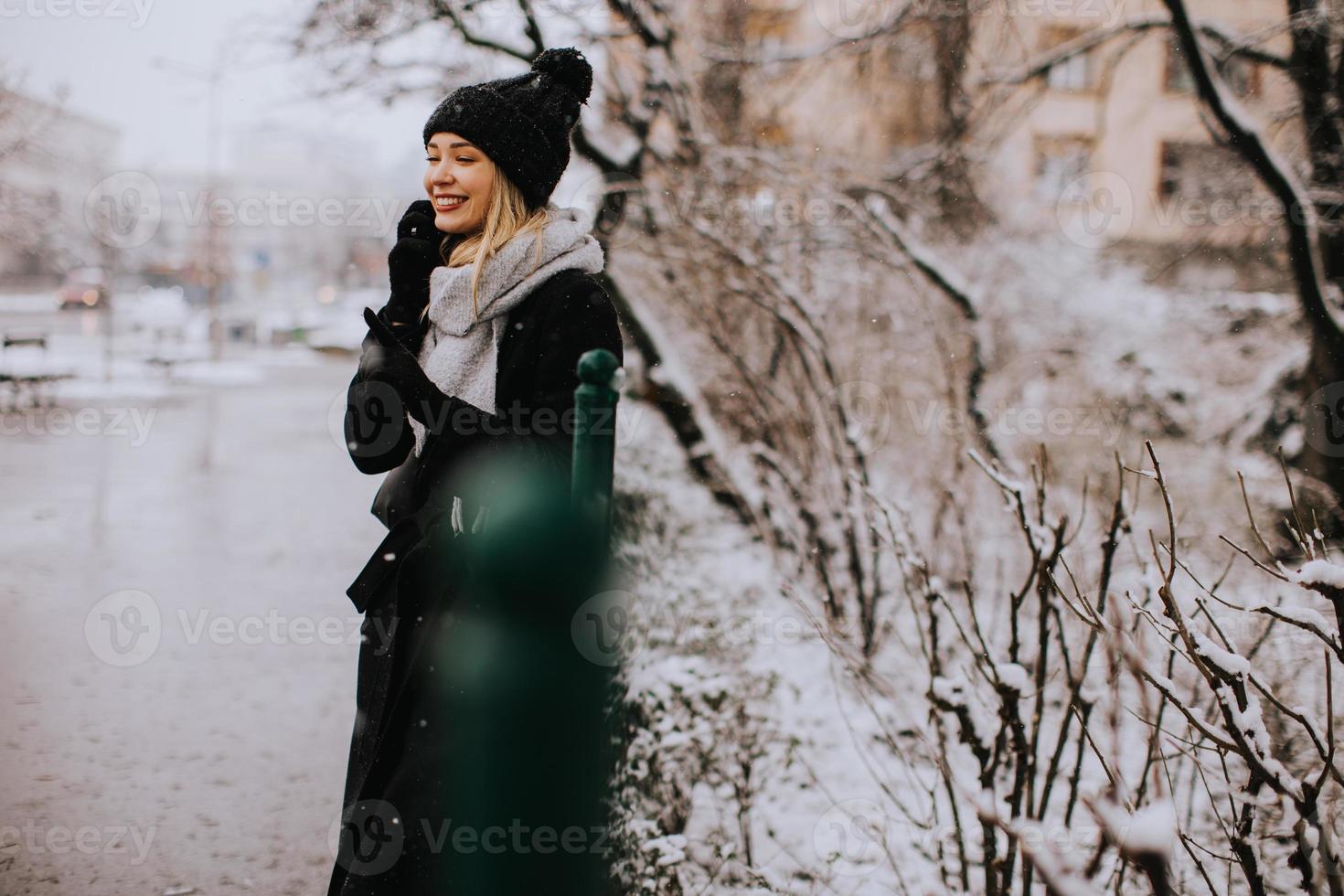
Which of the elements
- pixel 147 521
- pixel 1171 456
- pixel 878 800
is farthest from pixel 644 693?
pixel 1171 456

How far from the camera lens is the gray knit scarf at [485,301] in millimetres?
1896

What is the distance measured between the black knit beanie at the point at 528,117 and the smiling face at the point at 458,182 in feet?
0.07

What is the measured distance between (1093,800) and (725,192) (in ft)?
18.0

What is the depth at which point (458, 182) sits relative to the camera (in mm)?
1974

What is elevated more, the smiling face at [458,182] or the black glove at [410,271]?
the smiling face at [458,182]

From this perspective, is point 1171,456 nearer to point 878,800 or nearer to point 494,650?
point 878,800

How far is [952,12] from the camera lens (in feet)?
21.0
